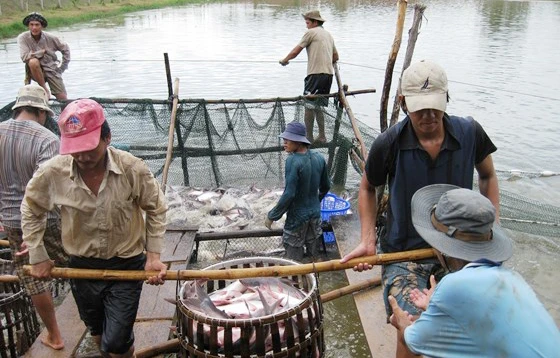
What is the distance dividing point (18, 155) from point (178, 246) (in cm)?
243

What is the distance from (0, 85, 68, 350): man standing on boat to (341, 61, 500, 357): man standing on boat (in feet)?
7.93

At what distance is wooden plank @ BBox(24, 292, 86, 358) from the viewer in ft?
13.1

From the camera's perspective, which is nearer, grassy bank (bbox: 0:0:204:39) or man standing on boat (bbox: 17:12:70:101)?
man standing on boat (bbox: 17:12:70:101)

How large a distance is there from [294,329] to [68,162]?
1752mm

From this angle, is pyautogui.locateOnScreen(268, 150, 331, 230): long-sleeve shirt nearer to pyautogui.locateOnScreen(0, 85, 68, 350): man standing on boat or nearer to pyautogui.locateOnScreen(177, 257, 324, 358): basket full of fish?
pyautogui.locateOnScreen(177, 257, 324, 358): basket full of fish

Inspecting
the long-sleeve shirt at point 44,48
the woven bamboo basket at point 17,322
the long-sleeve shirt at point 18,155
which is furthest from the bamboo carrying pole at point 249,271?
the long-sleeve shirt at point 44,48

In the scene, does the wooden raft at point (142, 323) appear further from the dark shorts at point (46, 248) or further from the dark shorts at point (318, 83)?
the dark shorts at point (318, 83)

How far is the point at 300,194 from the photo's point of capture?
561 cm

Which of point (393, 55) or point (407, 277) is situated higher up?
point (393, 55)

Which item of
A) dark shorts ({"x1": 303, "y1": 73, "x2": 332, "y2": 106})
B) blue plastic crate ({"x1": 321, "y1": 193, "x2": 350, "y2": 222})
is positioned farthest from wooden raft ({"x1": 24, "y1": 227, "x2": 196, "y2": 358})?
dark shorts ({"x1": 303, "y1": 73, "x2": 332, "y2": 106})

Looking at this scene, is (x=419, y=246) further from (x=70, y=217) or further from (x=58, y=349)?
(x=58, y=349)

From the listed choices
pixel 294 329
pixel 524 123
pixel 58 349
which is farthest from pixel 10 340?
pixel 524 123

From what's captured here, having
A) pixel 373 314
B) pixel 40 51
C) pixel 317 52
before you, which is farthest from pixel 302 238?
pixel 40 51

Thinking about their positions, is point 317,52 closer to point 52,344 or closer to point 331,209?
point 331,209
